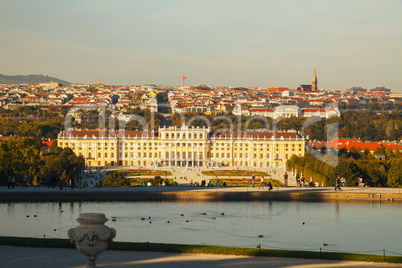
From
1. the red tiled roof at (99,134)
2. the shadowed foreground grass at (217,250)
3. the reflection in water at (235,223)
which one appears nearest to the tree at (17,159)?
the reflection in water at (235,223)

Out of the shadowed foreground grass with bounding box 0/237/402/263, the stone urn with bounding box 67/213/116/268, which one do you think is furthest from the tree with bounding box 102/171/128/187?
the stone urn with bounding box 67/213/116/268

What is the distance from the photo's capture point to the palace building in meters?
76.8

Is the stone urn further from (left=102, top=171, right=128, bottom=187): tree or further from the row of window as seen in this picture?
the row of window

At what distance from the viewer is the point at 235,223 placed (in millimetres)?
23938

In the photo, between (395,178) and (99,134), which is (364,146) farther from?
(395,178)

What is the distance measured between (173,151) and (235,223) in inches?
2235

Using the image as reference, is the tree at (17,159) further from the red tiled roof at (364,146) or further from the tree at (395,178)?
the red tiled roof at (364,146)

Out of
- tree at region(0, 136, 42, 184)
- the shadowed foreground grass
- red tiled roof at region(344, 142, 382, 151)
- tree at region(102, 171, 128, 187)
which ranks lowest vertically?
the shadowed foreground grass

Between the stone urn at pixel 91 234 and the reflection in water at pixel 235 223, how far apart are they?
23.0ft

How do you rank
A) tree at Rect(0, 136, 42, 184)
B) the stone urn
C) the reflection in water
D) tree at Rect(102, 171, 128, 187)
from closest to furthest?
the stone urn, the reflection in water, tree at Rect(0, 136, 42, 184), tree at Rect(102, 171, 128, 187)

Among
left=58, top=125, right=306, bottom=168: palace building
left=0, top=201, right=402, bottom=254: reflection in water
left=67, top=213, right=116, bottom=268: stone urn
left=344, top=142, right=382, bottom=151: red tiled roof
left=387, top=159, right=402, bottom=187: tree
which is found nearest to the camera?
left=67, top=213, right=116, bottom=268: stone urn

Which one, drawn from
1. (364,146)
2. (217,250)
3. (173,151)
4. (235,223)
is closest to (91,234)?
(217,250)

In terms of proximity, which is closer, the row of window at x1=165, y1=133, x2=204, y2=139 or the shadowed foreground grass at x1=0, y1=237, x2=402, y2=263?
the shadowed foreground grass at x1=0, y1=237, x2=402, y2=263

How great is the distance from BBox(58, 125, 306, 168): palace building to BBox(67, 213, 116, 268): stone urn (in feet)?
201
